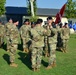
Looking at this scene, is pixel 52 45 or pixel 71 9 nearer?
pixel 52 45

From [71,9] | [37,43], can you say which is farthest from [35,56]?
[71,9]

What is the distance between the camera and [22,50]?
16469 millimetres

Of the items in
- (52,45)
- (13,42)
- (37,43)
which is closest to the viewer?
(37,43)

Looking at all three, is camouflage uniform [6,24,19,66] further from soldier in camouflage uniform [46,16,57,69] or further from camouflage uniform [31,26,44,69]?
soldier in camouflage uniform [46,16,57,69]

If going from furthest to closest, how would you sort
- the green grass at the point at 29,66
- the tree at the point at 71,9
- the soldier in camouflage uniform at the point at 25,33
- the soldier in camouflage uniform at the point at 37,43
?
the tree at the point at 71,9, the soldier in camouflage uniform at the point at 25,33, the green grass at the point at 29,66, the soldier in camouflage uniform at the point at 37,43

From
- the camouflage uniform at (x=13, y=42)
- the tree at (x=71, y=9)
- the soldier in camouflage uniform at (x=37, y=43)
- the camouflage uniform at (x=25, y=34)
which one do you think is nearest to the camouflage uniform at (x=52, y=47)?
the soldier in camouflage uniform at (x=37, y=43)

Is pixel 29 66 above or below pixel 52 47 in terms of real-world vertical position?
below

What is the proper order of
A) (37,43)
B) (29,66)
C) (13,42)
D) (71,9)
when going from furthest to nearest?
1. (71,9)
2. (29,66)
3. (13,42)
4. (37,43)

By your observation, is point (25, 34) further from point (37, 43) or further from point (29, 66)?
point (37, 43)

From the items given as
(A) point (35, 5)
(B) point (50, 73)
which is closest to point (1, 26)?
(B) point (50, 73)

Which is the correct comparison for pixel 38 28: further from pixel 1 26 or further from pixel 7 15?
pixel 7 15

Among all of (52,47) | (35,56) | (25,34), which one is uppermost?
(52,47)

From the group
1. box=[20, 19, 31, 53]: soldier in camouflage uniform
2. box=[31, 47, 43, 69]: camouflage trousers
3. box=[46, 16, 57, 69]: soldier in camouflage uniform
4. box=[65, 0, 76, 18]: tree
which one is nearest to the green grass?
box=[46, 16, 57, 69]: soldier in camouflage uniform

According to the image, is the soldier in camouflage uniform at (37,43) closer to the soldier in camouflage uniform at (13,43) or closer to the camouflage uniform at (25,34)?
the soldier in camouflage uniform at (13,43)
